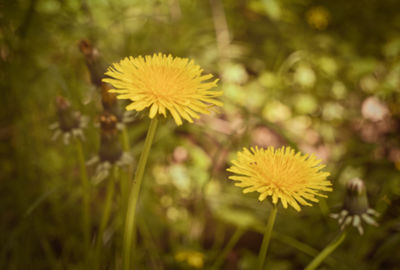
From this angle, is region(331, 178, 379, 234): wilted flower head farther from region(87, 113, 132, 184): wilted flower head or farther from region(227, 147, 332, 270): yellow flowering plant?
region(87, 113, 132, 184): wilted flower head

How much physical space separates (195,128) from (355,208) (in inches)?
28.3

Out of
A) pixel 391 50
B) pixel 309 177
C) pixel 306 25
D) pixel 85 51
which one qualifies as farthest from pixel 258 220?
pixel 306 25

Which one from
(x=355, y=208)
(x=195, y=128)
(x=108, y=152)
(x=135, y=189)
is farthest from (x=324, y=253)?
(x=195, y=128)

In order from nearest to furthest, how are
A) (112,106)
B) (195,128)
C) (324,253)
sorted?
1. (324,253)
2. (112,106)
3. (195,128)

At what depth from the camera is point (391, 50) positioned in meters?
1.68

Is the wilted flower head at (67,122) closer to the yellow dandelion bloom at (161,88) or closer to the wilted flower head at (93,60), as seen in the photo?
the wilted flower head at (93,60)

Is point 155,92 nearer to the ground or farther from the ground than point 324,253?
farther from the ground

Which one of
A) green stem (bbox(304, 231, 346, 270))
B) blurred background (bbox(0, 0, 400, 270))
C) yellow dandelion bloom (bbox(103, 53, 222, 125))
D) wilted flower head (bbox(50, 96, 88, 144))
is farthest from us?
blurred background (bbox(0, 0, 400, 270))

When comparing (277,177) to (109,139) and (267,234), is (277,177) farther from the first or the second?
(109,139)

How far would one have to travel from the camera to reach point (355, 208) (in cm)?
68

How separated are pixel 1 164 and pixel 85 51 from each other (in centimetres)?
75

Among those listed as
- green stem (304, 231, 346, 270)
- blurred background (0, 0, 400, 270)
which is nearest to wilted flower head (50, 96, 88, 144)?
blurred background (0, 0, 400, 270)

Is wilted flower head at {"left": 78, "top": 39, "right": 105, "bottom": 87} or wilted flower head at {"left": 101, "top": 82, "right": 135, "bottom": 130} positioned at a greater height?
wilted flower head at {"left": 78, "top": 39, "right": 105, "bottom": 87}

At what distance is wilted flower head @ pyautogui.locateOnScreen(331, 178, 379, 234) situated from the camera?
67 cm
